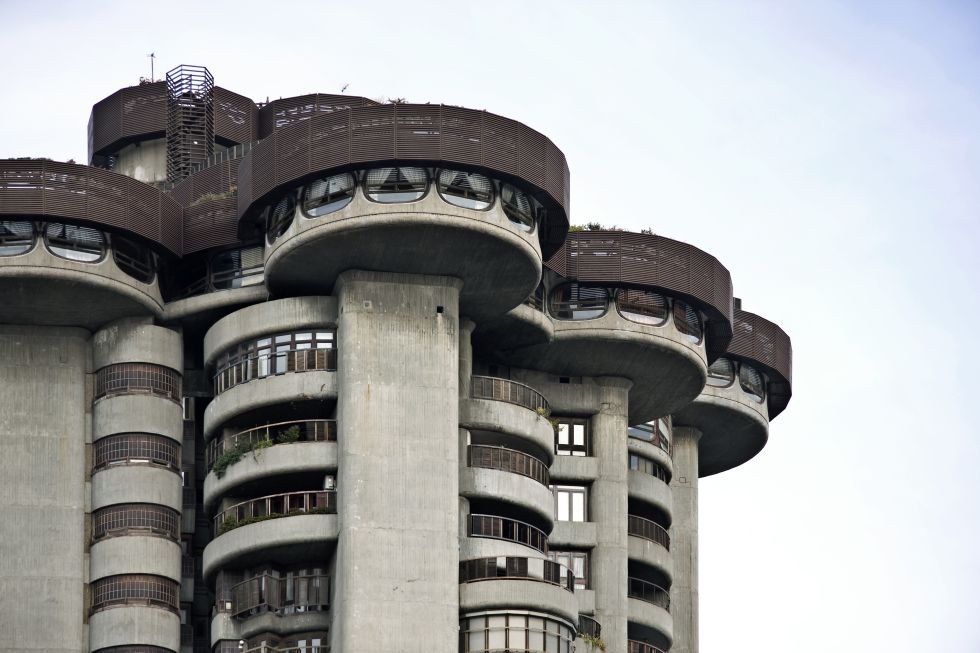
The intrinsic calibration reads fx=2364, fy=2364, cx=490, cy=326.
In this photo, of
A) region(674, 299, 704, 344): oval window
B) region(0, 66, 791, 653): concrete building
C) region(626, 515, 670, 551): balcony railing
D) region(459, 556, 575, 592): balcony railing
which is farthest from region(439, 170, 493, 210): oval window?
region(626, 515, 670, 551): balcony railing

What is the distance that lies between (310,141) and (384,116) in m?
3.40

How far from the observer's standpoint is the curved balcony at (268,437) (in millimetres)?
101500

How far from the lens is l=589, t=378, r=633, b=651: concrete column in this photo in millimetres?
111750

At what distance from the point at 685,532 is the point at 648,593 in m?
9.75

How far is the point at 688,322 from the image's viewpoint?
11250cm

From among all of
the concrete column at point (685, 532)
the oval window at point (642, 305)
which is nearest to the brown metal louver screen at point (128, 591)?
the oval window at point (642, 305)

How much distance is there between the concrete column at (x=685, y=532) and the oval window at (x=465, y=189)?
1178 inches

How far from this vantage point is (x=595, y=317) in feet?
366

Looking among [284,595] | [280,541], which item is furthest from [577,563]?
[280,541]

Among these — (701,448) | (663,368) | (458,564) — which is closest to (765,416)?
(701,448)

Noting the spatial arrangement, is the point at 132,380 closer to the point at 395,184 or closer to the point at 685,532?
the point at 395,184

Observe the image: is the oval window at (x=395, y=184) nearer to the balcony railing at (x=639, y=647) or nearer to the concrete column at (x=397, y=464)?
the concrete column at (x=397, y=464)

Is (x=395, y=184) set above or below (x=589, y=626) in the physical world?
above

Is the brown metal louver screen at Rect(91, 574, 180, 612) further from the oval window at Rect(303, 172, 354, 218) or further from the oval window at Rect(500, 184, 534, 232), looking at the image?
the oval window at Rect(500, 184, 534, 232)
